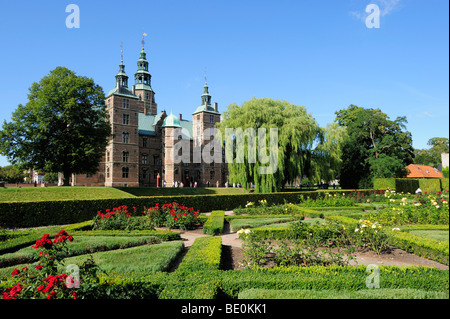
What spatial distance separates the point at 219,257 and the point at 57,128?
21899 millimetres

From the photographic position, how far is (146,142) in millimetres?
46594

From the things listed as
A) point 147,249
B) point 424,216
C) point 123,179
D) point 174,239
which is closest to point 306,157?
point 424,216

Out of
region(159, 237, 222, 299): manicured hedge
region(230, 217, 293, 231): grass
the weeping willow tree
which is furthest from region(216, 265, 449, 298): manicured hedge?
the weeping willow tree

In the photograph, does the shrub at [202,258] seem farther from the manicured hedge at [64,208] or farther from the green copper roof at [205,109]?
the green copper roof at [205,109]

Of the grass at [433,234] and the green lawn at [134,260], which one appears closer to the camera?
the green lawn at [134,260]

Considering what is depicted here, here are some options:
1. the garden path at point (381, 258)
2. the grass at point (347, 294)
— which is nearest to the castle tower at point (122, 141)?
the garden path at point (381, 258)

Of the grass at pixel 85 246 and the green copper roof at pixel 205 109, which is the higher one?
the green copper roof at pixel 205 109

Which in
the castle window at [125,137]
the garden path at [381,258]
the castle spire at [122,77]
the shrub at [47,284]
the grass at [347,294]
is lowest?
the garden path at [381,258]

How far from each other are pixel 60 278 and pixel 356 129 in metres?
37.7

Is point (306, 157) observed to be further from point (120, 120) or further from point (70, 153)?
point (120, 120)

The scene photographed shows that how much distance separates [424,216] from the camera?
10.8 meters

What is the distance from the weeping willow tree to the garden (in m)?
6.13

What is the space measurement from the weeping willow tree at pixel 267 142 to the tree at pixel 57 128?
11478 mm

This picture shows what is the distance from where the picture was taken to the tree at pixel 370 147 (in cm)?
3325
